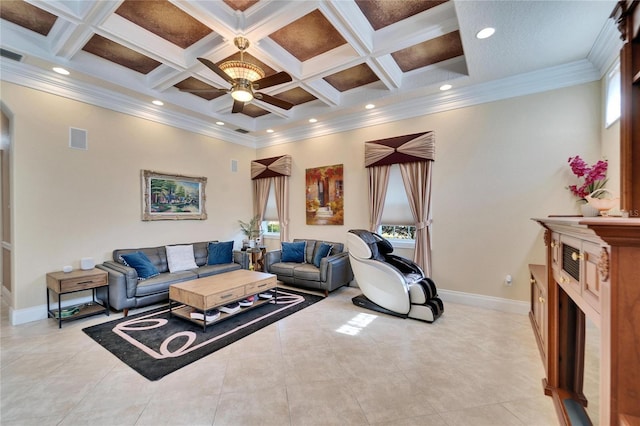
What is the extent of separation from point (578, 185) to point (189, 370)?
16.4 ft

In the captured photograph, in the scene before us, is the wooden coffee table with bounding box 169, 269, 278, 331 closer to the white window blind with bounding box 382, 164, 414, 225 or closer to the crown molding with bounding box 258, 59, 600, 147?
the white window blind with bounding box 382, 164, 414, 225

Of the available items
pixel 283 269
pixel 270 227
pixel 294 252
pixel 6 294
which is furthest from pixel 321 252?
pixel 6 294

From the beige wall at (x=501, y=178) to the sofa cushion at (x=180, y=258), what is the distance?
13.2 feet

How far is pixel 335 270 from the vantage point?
4703 millimetres

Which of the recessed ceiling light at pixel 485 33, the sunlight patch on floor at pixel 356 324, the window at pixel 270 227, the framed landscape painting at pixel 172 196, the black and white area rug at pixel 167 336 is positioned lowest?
the sunlight patch on floor at pixel 356 324

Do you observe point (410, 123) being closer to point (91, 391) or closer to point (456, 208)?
point (456, 208)

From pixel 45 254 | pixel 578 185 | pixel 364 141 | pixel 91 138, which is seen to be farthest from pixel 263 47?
pixel 578 185

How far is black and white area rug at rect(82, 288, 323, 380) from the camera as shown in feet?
8.50

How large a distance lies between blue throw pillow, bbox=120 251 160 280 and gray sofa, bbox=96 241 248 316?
9 cm

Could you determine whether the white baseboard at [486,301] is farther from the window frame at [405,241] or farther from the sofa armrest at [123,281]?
the sofa armrest at [123,281]

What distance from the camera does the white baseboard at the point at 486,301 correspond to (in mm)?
3801

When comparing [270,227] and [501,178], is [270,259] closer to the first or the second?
[270,227]

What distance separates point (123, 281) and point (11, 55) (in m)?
3.11

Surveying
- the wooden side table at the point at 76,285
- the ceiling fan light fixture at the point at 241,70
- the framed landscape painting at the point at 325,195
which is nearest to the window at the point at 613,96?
the framed landscape painting at the point at 325,195
